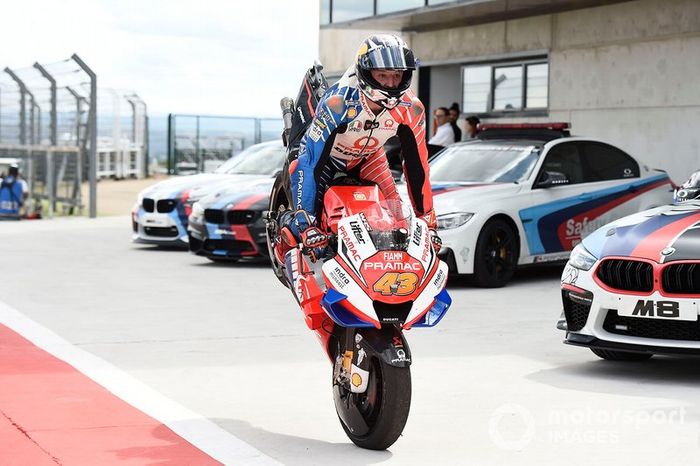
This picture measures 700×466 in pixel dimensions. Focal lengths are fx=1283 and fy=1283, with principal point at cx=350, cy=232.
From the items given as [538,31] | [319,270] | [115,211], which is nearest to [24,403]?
[319,270]

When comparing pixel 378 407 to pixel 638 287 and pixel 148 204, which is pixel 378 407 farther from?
pixel 148 204

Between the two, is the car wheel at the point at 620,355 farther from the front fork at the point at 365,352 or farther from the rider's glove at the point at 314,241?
the rider's glove at the point at 314,241

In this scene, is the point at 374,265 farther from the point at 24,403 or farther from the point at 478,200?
the point at 478,200

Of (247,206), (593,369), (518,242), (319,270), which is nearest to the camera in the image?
(319,270)

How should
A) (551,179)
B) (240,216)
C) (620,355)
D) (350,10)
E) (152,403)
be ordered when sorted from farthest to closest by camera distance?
(350,10) → (240,216) → (551,179) → (620,355) → (152,403)

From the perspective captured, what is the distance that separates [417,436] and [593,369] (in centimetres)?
242

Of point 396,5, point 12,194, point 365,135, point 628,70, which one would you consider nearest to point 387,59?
point 365,135

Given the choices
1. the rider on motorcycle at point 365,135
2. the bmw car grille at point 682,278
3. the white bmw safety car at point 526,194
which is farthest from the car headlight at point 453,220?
the rider on motorcycle at point 365,135

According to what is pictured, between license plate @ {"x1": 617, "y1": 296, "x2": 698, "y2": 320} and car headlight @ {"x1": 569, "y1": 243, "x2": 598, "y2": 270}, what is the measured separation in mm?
411

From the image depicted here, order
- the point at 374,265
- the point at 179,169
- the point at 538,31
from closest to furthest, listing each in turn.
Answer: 1. the point at 374,265
2. the point at 538,31
3. the point at 179,169

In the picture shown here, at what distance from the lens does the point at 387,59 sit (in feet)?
20.1

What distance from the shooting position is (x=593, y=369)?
861cm

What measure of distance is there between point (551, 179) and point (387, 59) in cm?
771

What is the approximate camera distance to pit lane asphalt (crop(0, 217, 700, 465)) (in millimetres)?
6391
